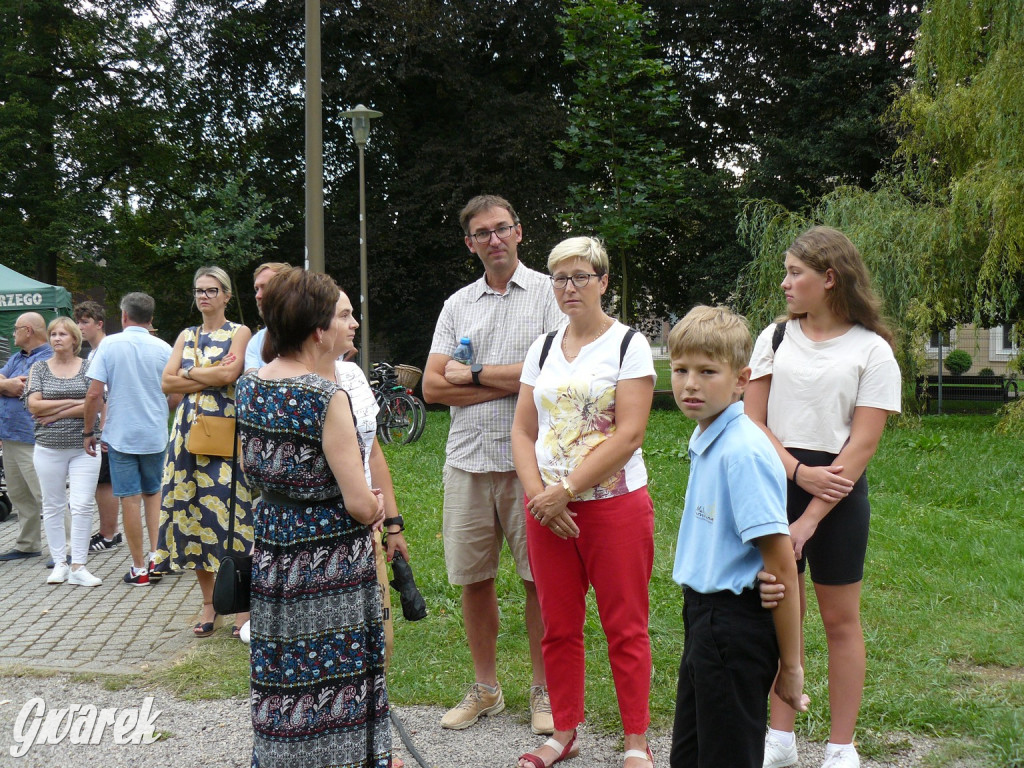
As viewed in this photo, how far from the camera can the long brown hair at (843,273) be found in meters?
3.32

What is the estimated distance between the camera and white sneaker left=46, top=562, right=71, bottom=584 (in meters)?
6.95

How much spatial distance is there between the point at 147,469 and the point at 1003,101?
37.2 feet

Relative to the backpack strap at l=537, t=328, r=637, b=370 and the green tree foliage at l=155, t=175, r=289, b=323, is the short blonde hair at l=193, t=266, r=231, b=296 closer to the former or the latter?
the backpack strap at l=537, t=328, r=637, b=370

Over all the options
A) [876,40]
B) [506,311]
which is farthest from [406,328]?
[506,311]

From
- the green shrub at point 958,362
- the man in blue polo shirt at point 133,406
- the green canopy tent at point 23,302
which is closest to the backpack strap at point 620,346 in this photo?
the man in blue polo shirt at point 133,406

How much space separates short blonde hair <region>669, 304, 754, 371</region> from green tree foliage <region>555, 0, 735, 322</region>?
60.2 feet

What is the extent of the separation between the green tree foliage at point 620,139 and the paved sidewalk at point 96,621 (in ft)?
51.3

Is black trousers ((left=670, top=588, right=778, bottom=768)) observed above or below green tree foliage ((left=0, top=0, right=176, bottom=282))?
below

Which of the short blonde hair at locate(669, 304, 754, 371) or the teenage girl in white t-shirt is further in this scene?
the teenage girl in white t-shirt

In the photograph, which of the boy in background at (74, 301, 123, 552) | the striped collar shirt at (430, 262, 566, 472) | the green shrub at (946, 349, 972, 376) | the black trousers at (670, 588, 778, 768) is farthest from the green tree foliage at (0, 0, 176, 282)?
the green shrub at (946, 349, 972, 376)

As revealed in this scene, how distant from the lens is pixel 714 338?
103 inches

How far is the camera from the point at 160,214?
25266 millimetres

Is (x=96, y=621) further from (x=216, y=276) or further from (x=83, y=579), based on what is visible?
(x=216, y=276)

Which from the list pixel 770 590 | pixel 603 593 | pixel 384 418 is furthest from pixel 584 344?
pixel 384 418
